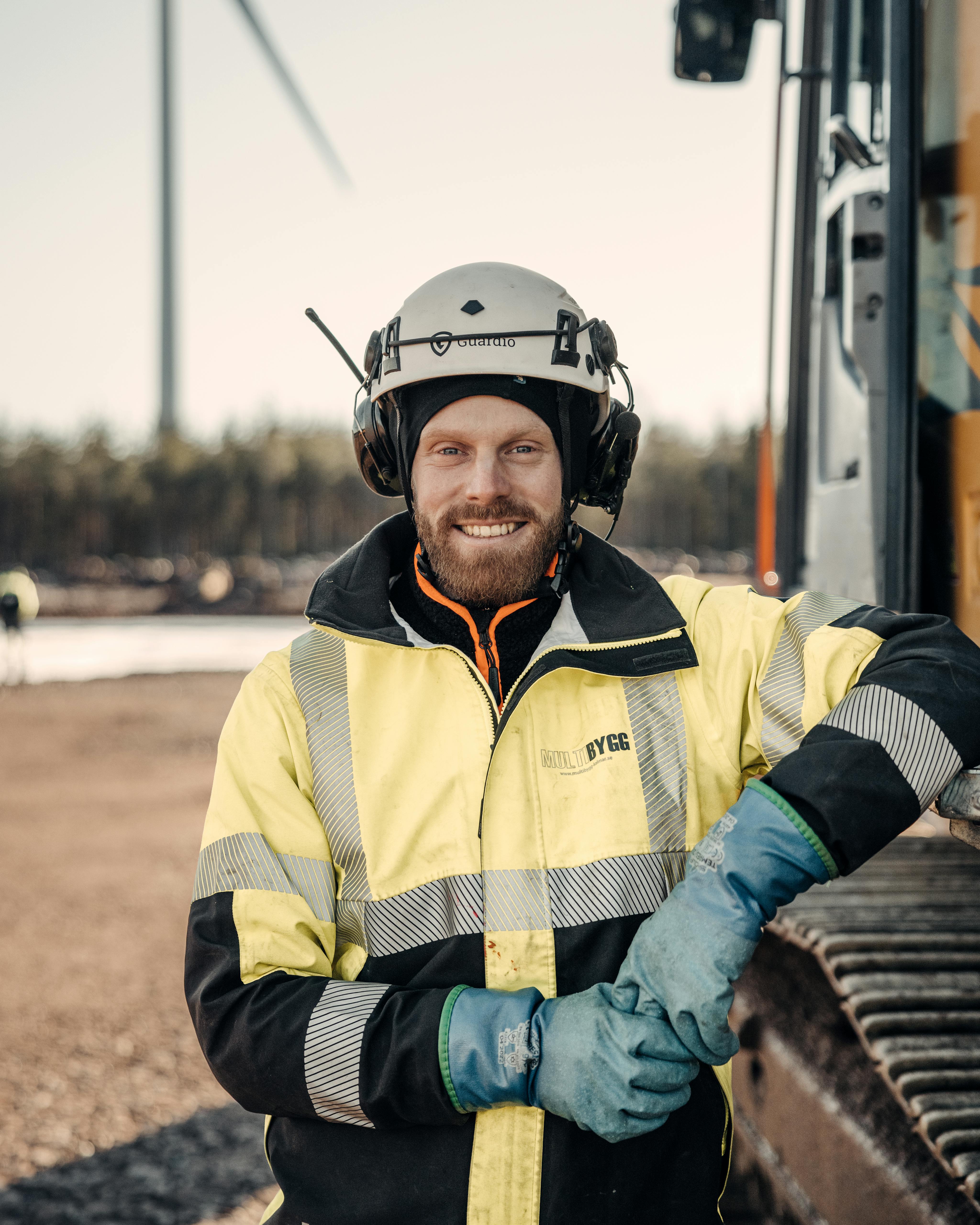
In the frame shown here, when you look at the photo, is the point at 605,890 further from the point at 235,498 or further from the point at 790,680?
the point at 235,498

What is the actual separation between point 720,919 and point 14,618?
15.8 m

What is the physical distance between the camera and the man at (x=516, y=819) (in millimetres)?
1471

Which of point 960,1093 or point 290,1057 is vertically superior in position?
point 290,1057

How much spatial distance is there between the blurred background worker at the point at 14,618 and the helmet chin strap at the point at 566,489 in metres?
12.8

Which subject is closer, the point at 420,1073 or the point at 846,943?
the point at 420,1073

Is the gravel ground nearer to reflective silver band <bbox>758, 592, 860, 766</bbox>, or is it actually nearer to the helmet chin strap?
the helmet chin strap

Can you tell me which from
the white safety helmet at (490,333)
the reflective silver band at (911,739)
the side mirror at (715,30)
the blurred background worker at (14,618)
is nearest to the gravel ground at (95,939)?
the white safety helmet at (490,333)

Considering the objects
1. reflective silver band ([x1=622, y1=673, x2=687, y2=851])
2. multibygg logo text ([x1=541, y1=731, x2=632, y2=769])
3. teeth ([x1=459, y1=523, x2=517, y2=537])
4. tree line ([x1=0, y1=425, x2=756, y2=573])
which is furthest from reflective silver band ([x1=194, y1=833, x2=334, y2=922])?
tree line ([x1=0, y1=425, x2=756, y2=573])

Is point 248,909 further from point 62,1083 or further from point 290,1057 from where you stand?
point 62,1083

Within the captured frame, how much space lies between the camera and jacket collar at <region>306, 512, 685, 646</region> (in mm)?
1791

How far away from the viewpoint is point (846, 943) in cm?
240

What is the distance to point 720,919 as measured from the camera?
57.5 inches

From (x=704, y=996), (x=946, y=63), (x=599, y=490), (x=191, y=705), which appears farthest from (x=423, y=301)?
(x=191, y=705)

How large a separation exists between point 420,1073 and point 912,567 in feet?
5.52
